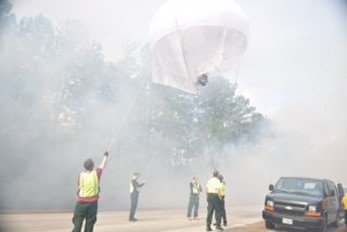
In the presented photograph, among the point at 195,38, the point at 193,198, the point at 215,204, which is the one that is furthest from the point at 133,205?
the point at 195,38

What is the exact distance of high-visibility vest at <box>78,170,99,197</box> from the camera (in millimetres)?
8609

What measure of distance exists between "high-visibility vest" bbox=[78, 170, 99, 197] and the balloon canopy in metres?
6.30

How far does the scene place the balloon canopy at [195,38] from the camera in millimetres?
13547

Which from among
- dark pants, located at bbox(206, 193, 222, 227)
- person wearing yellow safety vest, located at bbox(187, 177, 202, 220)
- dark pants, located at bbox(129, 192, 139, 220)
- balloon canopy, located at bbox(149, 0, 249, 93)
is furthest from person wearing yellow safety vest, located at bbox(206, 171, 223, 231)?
person wearing yellow safety vest, located at bbox(187, 177, 202, 220)

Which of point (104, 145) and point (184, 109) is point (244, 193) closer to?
point (184, 109)

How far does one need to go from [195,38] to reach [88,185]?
6.69 metres

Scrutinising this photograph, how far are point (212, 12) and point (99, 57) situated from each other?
1499cm

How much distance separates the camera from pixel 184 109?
36.8m

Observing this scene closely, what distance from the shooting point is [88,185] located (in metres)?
8.65

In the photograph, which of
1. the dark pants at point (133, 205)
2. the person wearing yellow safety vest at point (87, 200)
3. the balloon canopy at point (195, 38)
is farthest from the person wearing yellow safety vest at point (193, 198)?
the person wearing yellow safety vest at point (87, 200)

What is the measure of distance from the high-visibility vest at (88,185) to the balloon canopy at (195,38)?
6303 millimetres

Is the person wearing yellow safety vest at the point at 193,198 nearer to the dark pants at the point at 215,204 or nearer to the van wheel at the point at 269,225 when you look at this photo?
the van wheel at the point at 269,225

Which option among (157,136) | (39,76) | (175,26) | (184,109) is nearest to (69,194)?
(39,76)

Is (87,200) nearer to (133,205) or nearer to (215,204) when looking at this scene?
(215,204)
